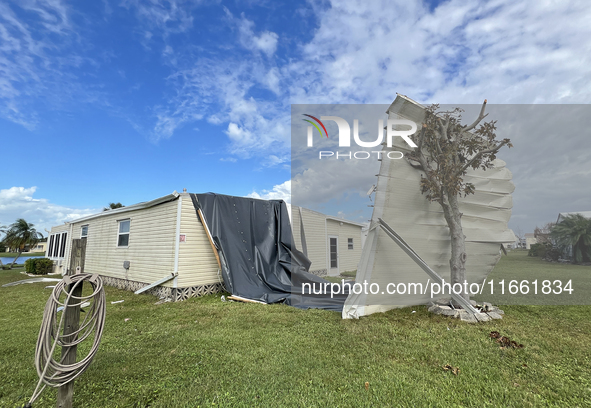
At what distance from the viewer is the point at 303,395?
2512mm

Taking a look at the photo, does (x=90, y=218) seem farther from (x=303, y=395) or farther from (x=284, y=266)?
(x=303, y=395)

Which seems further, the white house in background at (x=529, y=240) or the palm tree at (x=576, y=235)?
the white house in background at (x=529, y=240)

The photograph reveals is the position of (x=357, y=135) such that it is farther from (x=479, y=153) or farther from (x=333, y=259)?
(x=333, y=259)

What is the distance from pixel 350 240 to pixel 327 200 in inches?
61.3

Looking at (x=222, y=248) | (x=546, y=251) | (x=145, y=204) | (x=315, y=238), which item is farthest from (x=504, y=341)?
(x=145, y=204)

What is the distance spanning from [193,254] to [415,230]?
18.0 ft

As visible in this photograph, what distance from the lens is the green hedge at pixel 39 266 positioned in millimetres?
15203

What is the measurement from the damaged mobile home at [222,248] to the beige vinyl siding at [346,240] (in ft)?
0.11

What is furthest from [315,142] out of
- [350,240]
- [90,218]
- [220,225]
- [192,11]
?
[90,218]

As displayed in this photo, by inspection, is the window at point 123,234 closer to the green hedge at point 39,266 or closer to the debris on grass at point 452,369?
the green hedge at point 39,266

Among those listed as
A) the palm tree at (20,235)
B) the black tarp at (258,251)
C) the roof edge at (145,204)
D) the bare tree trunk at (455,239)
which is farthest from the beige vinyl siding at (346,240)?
the palm tree at (20,235)

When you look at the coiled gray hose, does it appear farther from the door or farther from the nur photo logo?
the door

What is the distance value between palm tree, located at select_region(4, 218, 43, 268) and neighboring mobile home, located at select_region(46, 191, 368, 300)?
23.5 metres

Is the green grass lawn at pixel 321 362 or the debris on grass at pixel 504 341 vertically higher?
the debris on grass at pixel 504 341
